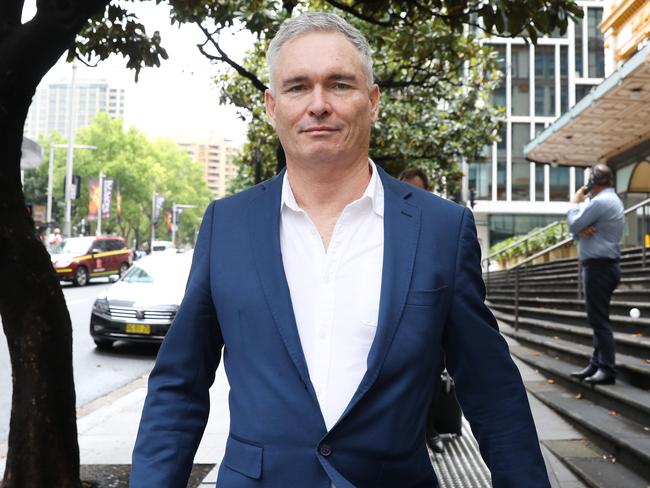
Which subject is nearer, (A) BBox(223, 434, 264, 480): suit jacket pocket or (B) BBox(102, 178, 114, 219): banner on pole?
(A) BBox(223, 434, 264, 480): suit jacket pocket

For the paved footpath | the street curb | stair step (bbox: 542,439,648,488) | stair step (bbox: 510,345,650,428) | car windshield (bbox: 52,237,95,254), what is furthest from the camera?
car windshield (bbox: 52,237,95,254)

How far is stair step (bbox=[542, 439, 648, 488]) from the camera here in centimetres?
461

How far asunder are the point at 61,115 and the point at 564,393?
18407 centimetres

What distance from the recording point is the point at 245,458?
1.61 metres

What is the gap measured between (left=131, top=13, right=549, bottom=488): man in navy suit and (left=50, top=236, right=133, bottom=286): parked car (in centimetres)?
2432

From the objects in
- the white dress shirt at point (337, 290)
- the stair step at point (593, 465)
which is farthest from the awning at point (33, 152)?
the white dress shirt at point (337, 290)

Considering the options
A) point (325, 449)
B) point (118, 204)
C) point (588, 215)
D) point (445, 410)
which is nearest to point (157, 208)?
point (118, 204)

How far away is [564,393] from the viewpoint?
23.9ft

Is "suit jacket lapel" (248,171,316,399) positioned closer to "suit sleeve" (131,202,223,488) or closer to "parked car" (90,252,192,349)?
"suit sleeve" (131,202,223,488)

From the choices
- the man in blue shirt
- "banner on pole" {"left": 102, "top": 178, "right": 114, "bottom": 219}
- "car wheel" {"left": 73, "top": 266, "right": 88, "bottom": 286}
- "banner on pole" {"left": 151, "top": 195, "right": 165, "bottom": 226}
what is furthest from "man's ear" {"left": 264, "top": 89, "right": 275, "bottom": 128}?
"banner on pole" {"left": 151, "top": 195, "right": 165, "bottom": 226}

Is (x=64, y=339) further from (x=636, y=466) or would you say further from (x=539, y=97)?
(x=539, y=97)

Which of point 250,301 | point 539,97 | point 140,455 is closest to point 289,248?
point 250,301

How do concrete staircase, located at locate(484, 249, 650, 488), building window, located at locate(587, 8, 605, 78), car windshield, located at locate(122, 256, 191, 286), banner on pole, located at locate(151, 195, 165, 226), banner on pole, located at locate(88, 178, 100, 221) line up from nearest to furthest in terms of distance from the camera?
1. concrete staircase, located at locate(484, 249, 650, 488)
2. car windshield, located at locate(122, 256, 191, 286)
3. banner on pole, located at locate(88, 178, 100, 221)
4. building window, located at locate(587, 8, 605, 78)
5. banner on pole, located at locate(151, 195, 165, 226)

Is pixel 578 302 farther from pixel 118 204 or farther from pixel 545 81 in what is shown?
pixel 118 204
